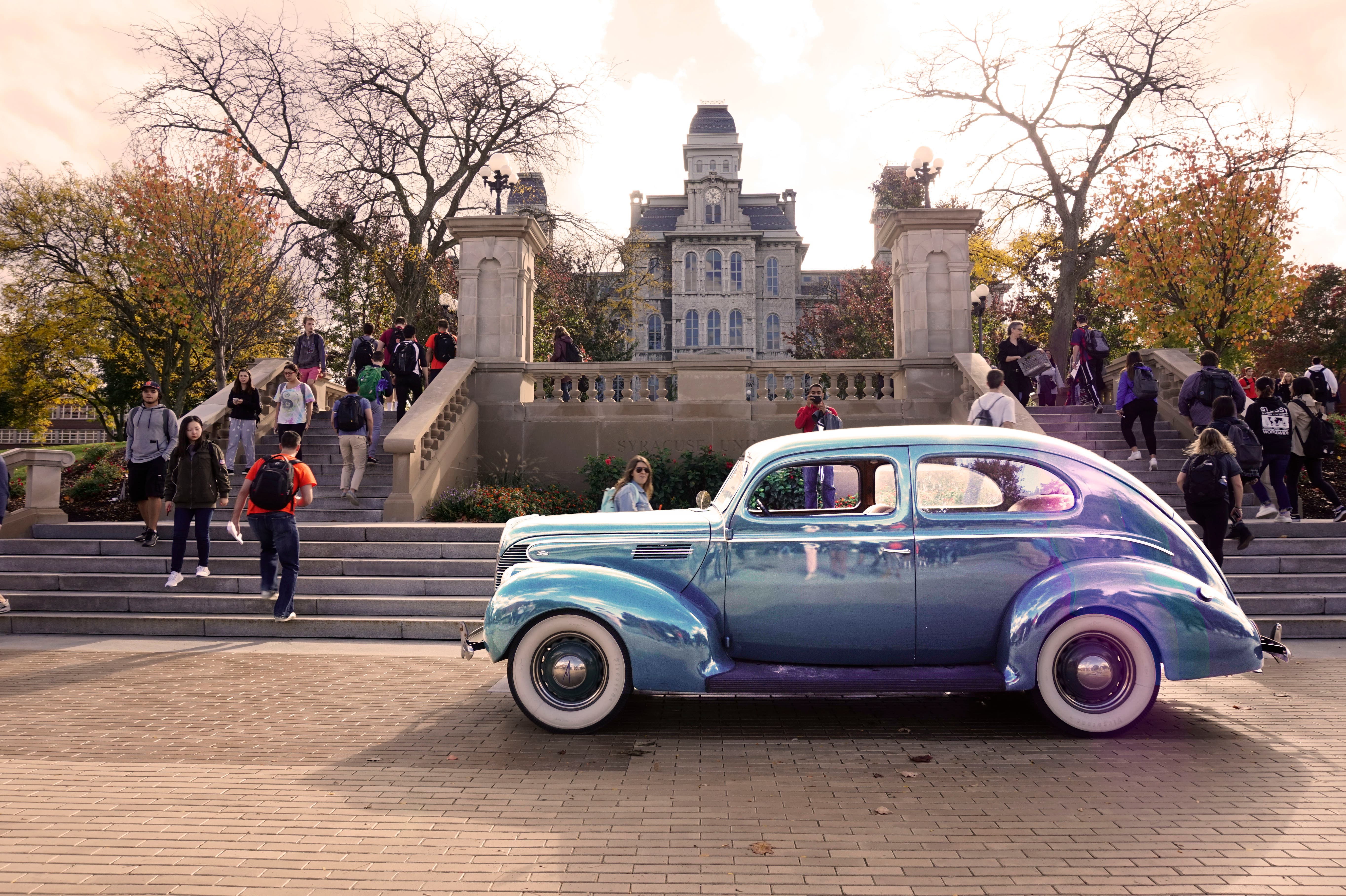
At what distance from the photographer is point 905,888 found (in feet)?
10.2

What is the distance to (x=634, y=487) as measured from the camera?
25.3 ft

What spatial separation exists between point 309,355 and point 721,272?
59623 millimetres

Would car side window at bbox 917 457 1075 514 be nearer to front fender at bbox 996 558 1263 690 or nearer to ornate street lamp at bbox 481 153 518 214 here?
front fender at bbox 996 558 1263 690

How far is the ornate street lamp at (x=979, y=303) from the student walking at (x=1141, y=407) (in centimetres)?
1204

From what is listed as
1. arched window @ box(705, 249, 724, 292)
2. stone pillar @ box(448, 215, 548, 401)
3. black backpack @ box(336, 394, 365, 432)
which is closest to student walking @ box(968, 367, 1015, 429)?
stone pillar @ box(448, 215, 548, 401)

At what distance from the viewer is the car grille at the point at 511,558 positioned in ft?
18.2

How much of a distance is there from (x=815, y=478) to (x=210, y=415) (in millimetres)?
12248

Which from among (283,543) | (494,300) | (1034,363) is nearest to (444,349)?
(494,300)

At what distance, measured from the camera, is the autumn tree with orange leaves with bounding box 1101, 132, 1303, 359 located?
21.2m

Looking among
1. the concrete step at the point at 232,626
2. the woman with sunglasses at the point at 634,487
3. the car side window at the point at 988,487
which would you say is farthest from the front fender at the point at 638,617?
the concrete step at the point at 232,626

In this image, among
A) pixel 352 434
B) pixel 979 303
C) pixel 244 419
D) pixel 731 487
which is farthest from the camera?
pixel 979 303

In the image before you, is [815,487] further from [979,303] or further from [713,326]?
[713,326]

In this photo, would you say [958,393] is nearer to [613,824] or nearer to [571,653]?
[571,653]

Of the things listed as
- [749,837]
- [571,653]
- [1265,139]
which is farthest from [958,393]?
[1265,139]
